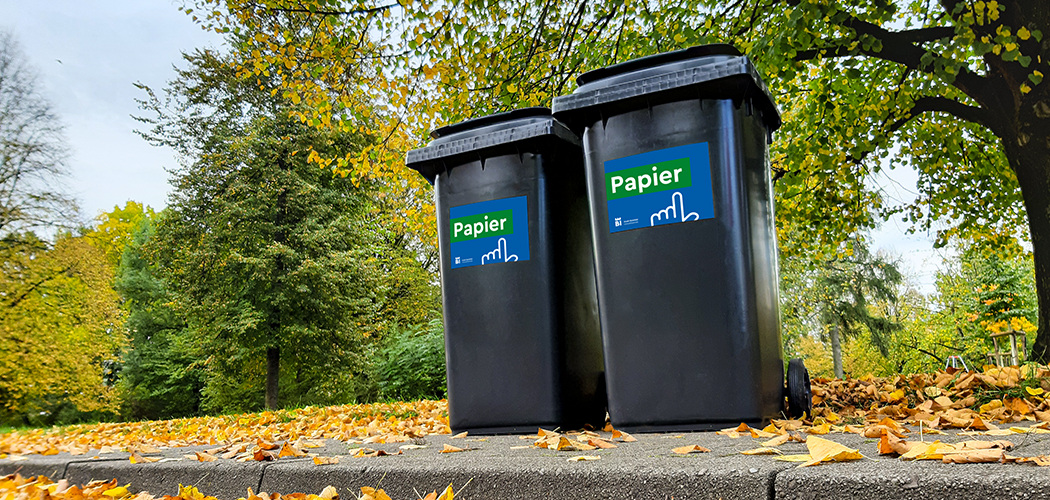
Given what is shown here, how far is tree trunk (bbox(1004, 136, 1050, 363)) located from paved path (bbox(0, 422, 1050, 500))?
4.67 meters

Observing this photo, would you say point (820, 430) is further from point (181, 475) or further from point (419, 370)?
point (419, 370)

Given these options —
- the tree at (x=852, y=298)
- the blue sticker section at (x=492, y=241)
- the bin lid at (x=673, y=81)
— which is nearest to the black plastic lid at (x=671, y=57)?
the bin lid at (x=673, y=81)

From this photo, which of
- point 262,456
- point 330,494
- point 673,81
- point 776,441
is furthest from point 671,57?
point 262,456

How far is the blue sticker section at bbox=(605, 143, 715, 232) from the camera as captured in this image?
2582 mm

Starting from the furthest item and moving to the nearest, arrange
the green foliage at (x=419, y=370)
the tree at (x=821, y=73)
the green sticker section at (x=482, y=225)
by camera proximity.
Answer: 1. the green foliage at (x=419, y=370)
2. the tree at (x=821, y=73)
3. the green sticker section at (x=482, y=225)

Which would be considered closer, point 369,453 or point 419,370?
point 369,453

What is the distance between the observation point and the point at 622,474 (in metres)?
1.48

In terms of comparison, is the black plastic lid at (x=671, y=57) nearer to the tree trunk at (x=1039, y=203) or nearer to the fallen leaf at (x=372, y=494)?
the fallen leaf at (x=372, y=494)

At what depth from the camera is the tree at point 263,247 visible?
50.5 ft

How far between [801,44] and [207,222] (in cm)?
1554

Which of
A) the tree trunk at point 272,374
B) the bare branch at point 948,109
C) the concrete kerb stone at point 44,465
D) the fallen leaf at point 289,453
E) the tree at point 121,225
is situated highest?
the tree at point 121,225

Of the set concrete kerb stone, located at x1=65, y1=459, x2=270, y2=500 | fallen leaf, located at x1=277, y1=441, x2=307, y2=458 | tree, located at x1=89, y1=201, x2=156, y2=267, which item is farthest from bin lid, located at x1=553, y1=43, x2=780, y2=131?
tree, located at x1=89, y1=201, x2=156, y2=267

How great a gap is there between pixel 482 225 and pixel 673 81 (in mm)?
1107

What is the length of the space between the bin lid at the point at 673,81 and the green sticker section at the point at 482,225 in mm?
554
